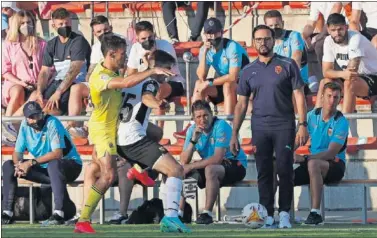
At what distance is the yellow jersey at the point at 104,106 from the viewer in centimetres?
1291

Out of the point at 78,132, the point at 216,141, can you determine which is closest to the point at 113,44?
the point at 216,141

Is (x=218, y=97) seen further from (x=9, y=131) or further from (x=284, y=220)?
(x=284, y=220)

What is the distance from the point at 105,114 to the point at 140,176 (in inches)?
70.0

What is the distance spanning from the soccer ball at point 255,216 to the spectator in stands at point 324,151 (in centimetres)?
81

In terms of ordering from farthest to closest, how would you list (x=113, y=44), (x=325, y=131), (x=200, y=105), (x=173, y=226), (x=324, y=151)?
(x=200, y=105)
(x=325, y=131)
(x=324, y=151)
(x=113, y=44)
(x=173, y=226)

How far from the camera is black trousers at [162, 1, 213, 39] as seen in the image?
17781mm

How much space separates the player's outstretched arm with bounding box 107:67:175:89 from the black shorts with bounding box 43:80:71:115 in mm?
4144

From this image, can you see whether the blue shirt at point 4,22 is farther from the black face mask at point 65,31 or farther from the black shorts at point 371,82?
the black shorts at point 371,82

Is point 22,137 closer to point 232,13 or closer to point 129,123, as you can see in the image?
point 129,123

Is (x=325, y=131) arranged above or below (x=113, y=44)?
below

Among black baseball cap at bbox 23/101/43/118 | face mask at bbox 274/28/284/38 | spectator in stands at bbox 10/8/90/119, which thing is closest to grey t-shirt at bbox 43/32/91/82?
spectator in stands at bbox 10/8/90/119

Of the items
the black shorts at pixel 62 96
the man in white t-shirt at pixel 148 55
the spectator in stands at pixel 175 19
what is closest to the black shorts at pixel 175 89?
the man in white t-shirt at pixel 148 55

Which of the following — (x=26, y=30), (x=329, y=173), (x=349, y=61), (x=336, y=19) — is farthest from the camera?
(x=26, y=30)

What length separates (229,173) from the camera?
14.6 meters
